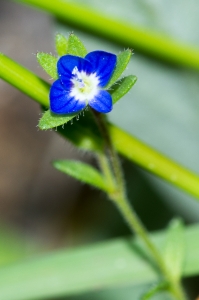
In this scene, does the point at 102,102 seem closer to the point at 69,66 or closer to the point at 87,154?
the point at 69,66

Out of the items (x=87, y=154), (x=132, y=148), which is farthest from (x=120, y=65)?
(x=87, y=154)

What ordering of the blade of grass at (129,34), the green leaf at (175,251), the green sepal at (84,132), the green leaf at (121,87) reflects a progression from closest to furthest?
the green leaf at (121,87) < the green sepal at (84,132) < the green leaf at (175,251) < the blade of grass at (129,34)

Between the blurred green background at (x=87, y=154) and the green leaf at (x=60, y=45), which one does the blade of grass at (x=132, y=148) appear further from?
the blurred green background at (x=87, y=154)

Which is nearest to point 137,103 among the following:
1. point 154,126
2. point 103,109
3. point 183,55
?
point 154,126

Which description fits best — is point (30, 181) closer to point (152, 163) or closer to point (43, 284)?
point (43, 284)

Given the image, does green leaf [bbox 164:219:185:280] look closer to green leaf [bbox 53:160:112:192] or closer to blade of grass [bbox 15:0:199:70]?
green leaf [bbox 53:160:112:192]

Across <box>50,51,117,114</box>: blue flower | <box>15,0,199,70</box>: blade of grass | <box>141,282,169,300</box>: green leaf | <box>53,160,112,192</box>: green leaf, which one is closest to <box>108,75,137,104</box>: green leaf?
<box>50,51,117,114</box>: blue flower

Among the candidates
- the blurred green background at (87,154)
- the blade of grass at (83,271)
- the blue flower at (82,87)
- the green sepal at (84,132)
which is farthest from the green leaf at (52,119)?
the blurred green background at (87,154)
